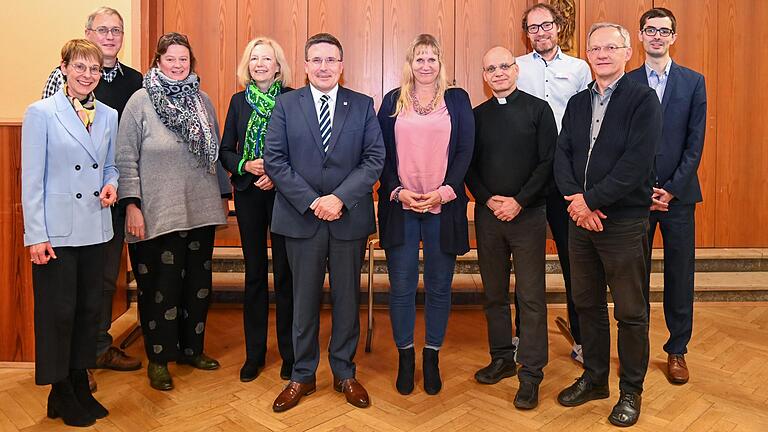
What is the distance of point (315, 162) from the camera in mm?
2559

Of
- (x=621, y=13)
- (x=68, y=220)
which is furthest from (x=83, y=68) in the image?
(x=621, y=13)

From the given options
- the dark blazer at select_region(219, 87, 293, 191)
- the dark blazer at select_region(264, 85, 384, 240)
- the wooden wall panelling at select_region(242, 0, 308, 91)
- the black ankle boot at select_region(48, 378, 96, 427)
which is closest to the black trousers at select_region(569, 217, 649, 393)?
the dark blazer at select_region(264, 85, 384, 240)

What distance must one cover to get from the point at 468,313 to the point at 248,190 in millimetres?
2023

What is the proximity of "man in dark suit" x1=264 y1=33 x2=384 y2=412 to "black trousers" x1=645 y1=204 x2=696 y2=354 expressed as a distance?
1.46 m

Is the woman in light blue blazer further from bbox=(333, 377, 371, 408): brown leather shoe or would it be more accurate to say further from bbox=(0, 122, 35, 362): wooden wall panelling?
bbox=(333, 377, 371, 408): brown leather shoe

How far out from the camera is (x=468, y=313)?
420 centimetres

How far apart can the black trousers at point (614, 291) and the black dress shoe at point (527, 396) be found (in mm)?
263

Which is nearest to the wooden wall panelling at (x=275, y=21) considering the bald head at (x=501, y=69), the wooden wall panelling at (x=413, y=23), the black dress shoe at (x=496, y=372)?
the wooden wall panelling at (x=413, y=23)

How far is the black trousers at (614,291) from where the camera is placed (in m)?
2.40

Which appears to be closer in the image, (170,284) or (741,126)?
(170,284)

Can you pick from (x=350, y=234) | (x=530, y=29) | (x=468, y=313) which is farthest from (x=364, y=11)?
(x=350, y=234)

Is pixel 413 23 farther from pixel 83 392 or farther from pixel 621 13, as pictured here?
pixel 83 392

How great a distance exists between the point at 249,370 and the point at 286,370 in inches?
7.2

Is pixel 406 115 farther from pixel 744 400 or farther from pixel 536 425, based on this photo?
pixel 744 400
